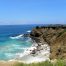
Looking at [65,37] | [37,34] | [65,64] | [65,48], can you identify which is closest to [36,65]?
[65,64]

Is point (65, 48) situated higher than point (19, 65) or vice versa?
point (19, 65)

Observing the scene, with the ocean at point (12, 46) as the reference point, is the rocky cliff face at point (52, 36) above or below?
above

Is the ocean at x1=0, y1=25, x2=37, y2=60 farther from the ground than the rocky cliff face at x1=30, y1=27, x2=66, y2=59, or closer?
closer

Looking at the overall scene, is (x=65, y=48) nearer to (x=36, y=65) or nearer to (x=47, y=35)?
(x=36, y=65)

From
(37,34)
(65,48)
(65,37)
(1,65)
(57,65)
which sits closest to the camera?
(57,65)

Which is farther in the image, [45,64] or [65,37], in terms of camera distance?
[65,37]

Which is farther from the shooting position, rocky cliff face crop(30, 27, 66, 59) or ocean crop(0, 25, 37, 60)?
rocky cliff face crop(30, 27, 66, 59)

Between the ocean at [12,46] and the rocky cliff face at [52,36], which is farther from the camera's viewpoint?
the rocky cliff face at [52,36]

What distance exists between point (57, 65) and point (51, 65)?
256 mm

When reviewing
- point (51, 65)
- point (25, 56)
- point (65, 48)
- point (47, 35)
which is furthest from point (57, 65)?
point (47, 35)

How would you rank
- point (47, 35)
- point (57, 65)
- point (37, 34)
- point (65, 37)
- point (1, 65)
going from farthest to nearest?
point (37, 34) → point (47, 35) → point (65, 37) → point (1, 65) → point (57, 65)

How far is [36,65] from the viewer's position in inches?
341

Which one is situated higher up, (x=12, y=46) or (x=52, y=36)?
(x=52, y=36)

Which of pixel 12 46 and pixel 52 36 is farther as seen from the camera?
pixel 52 36
